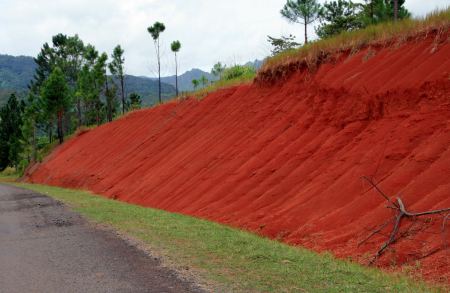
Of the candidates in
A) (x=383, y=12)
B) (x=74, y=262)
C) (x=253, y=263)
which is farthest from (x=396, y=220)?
(x=383, y=12)

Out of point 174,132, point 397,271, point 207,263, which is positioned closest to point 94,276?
point 207,263

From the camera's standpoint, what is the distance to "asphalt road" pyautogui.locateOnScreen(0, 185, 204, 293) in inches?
286

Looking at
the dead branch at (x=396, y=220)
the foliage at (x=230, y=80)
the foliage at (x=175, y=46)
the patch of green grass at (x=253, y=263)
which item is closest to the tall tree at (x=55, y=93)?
the foliage at (x=175, y=46)

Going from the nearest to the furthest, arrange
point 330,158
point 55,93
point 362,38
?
point 330,158
point 362,38
point 55,93

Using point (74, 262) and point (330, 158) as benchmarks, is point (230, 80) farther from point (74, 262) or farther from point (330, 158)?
point (74, 262)

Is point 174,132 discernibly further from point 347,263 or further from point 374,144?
point 347,263

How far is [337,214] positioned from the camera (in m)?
10.7

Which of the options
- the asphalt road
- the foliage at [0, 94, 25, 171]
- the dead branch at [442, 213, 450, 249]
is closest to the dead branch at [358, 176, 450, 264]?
the dead branch at [442, 213, 450, 249]

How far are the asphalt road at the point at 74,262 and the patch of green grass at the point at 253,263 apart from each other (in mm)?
580

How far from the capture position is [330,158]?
13.6 m

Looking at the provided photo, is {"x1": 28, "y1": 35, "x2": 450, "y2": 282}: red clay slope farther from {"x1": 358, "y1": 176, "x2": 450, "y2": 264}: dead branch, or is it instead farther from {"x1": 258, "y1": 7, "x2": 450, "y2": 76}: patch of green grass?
{"x1": 258, "y1": 7, "x2": 450, "y2": 76}: patch of green grass

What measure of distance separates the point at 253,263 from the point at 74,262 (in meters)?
3.32

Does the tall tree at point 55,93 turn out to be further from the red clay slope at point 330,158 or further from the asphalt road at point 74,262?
the asphalt road at point 74,262

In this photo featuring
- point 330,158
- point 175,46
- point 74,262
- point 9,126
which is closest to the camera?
point 74,262
